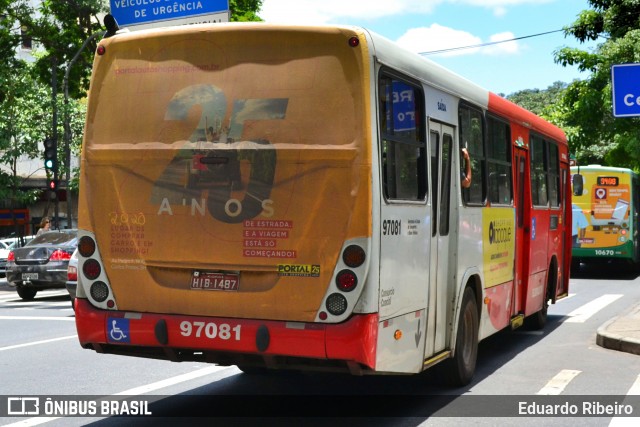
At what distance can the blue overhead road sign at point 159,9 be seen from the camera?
18.6m

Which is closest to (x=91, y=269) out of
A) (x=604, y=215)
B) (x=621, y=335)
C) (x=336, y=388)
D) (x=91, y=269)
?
(x=91, y=269)

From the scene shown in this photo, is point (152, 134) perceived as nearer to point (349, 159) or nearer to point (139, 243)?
point (139, 243)

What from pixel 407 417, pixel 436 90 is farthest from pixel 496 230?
pixel 407 417

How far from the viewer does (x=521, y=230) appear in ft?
39.7

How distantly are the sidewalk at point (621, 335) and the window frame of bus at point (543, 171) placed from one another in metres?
1.86

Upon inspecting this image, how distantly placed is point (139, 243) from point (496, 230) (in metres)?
4.69

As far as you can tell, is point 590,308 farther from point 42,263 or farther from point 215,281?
point 215,281

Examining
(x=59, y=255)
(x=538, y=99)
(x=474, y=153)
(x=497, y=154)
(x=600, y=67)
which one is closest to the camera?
(x=474, y=153)

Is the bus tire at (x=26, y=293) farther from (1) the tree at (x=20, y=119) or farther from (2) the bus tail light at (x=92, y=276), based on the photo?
(2) the bus tail light at (x=92, y=276)

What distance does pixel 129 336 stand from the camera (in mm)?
7227

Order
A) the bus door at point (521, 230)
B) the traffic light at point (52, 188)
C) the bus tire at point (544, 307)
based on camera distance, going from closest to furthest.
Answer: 1. the bus door at point (521, 230)
2. the bus tire at point (544, 307)
3. the traffic light at point (52, 188)

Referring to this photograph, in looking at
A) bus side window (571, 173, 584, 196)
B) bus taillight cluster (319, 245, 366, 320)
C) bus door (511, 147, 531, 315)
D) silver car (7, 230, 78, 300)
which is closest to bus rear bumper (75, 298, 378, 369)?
bus taillight cluster (319, 245, 366, 320)

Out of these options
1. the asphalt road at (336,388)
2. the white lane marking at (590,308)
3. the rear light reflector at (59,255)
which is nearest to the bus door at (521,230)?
the asphalt road at (336,388)

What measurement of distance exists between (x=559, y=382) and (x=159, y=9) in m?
12.3
